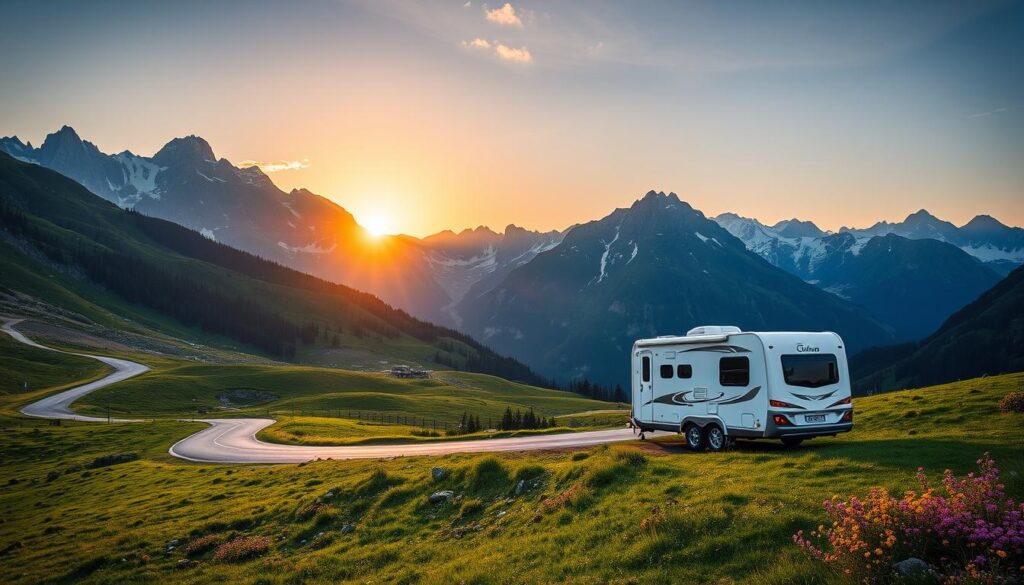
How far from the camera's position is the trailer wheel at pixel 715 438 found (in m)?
24.7

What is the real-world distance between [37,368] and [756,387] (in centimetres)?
12689

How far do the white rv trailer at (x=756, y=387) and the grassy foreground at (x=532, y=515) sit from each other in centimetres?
112

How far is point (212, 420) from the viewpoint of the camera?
Result: 7712 cm

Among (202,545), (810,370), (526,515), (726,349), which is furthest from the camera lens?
(726,349)

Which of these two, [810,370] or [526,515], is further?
[810,370]

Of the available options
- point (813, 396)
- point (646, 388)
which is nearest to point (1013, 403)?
point (813, 396)

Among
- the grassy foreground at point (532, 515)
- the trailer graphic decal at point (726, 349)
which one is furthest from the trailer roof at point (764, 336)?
the grassy foreground at point (532, 515)

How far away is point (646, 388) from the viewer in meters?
29.2

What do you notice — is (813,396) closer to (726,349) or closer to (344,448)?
(726,349)

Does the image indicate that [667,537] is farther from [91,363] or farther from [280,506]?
[91,363]

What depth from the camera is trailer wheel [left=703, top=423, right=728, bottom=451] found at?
81.0 ft

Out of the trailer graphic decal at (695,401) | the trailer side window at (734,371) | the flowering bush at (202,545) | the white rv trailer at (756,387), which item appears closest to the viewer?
the flowering bush at (202,545)

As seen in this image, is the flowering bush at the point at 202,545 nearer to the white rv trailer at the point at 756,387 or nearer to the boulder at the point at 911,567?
the white rv trailer at the point at 756,387

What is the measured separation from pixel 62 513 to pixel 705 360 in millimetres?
36339
